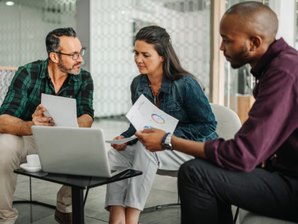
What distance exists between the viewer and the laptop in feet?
4.36

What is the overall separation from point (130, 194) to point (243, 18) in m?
0.90

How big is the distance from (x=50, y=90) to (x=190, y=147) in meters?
1.20

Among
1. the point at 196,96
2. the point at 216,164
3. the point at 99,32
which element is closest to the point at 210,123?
the point at 196,96

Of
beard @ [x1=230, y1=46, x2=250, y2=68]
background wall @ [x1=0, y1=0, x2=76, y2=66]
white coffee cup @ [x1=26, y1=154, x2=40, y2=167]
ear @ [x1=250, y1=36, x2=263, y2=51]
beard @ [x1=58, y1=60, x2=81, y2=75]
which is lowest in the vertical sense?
white coffee cup @ [x1=26, y1=154, x2=40, y2=167]

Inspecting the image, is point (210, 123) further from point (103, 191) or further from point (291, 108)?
point (103, 191)

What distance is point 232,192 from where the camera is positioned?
1.25 metres

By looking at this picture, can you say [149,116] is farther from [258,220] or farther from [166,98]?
[258,220]

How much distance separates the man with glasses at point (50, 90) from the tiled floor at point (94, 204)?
21cm

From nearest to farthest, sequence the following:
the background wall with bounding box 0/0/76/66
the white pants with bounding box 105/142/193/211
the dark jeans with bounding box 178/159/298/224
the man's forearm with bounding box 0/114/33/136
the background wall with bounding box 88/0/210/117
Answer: the dark jeans with bounding box 178/159/298/224 < the white pants with bounding box 105/142/193/211 < the man's forearm with bounding box 0/114/33/136 < the background wall with bounding box 88/0/210/117 < the background wall with bounding box 0/0/76/66

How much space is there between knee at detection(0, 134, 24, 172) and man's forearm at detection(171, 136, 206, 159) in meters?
0.99

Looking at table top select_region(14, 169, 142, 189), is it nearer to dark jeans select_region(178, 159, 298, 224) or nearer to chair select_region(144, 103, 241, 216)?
dark jeans select_region(178, 159, 298, 224)

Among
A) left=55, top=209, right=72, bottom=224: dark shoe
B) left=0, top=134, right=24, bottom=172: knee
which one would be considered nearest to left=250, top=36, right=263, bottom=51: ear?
left=0, top=134, right=24, bottom=172: knee

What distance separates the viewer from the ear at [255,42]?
127 cm

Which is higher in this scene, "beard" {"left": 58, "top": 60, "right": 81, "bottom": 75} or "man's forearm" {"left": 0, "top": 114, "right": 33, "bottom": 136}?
"beard" {"left": 58, "top": 60, "right": 81, "bottom": 75}
